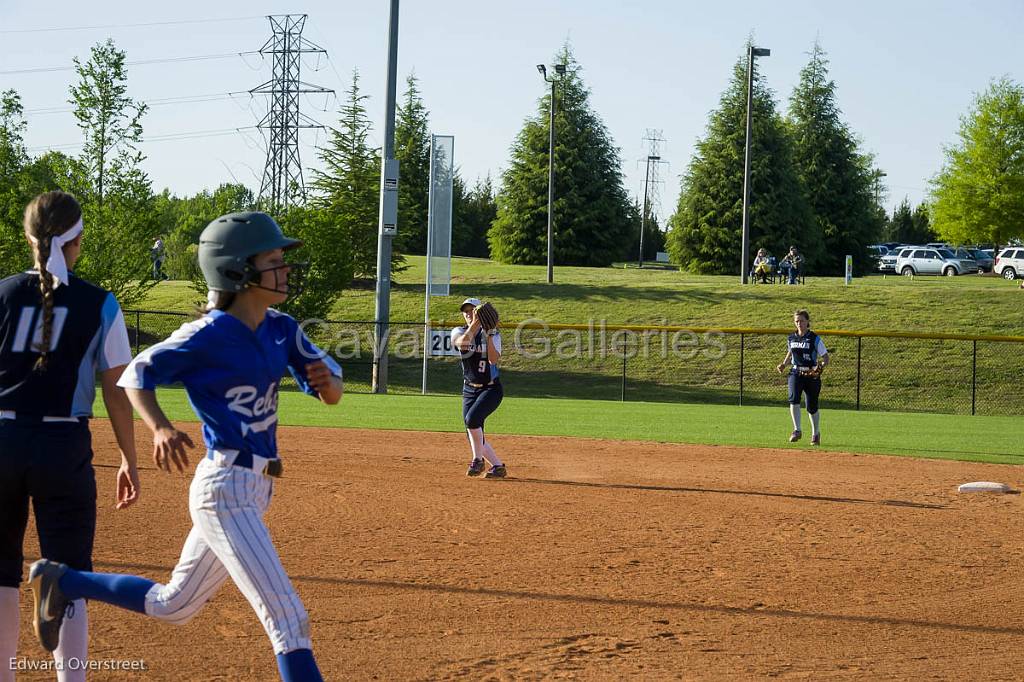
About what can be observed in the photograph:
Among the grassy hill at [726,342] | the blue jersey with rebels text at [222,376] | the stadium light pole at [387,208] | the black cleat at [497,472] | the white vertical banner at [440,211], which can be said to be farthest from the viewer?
the grassy hill at [726,342]

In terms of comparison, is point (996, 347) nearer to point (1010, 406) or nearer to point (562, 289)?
point (1010, 406)

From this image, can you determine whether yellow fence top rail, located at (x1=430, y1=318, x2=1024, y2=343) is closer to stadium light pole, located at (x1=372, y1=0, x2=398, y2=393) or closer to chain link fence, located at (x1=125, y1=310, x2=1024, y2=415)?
chain link fence, located at (x1=125, y1=310, x2=1024, y2=415)

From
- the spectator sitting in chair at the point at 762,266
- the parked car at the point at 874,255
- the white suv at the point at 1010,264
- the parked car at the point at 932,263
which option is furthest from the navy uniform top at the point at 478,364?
the parked car at the point at 874,255

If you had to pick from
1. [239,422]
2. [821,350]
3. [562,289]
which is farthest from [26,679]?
[562,289]

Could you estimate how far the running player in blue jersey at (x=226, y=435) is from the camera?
378 cm

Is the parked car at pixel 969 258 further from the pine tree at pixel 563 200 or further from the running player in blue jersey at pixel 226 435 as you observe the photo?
the running player in blue jersey at pixel 226 435

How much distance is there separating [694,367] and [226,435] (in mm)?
28253

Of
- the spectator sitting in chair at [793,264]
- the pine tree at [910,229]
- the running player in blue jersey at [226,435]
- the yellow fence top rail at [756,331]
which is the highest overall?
the pine tree at [910,229]

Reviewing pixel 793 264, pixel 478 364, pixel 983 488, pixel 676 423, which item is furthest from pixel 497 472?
pixel 793 264

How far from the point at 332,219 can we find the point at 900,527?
25.3 meters

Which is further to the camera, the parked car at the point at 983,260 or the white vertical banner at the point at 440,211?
the parked car at the point at 983,260

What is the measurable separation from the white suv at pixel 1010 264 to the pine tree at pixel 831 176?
10575 millimetres

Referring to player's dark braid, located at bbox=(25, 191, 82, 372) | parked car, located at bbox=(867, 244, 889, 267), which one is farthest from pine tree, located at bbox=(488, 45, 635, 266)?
player's dark braid, located at bbox=(25, 191, 82, 372)

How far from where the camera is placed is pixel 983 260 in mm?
60844
